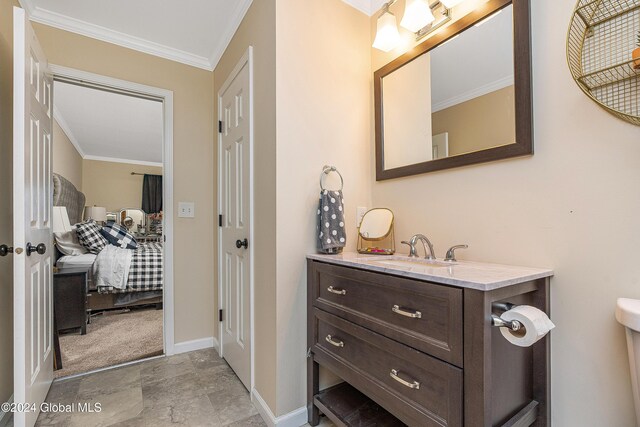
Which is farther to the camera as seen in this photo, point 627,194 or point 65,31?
point 65,31

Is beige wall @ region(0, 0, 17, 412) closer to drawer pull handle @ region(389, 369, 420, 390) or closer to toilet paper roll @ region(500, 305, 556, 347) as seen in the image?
drawer pull handle @ region(389, 369, 420, 390)

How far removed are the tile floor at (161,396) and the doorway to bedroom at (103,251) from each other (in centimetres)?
21

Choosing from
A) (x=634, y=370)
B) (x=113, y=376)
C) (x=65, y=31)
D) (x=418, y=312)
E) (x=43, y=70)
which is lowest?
(x=113, y=376)

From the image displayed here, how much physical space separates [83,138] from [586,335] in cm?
678

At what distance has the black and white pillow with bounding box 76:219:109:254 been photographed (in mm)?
3576

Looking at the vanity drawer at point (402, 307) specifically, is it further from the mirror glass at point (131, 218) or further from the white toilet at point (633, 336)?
the mirror glass at point (131, 218)

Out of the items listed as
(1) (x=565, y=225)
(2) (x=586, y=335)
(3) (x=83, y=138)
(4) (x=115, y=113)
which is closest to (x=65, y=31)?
(4) (x=115, y=113)

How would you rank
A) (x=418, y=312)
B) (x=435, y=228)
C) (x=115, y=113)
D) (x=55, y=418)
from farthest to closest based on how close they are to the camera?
(x=115, y=113)
(x=55, y=418)
(x=435, y=228)
(x=418, y=312)

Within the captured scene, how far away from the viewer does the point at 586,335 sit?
100 cm

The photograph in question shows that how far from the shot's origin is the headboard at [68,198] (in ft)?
11.8

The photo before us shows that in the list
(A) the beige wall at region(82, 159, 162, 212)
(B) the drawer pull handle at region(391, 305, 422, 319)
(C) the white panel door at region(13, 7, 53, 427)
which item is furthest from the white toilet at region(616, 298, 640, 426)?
(A) the beige wall at region(82, 159, 162, 212)

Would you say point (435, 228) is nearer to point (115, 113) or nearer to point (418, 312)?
point (418, 312)

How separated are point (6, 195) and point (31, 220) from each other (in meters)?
0.37

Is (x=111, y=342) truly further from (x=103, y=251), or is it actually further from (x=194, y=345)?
(x=103, y=251)
